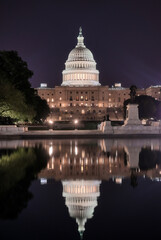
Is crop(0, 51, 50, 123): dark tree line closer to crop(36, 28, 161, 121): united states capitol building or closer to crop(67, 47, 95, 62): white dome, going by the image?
crop(36, 28, 161, 121): united states capitol building

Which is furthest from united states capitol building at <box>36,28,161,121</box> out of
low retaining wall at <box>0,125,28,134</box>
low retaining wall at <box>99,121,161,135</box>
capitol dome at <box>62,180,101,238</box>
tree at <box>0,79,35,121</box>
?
capitol dome at <box>62,180,101,238</box>

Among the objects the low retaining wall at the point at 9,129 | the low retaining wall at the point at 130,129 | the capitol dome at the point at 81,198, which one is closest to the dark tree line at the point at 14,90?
the low retaining wall at the point at 9,129

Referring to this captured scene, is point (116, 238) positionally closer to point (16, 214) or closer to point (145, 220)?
point (145, 220)

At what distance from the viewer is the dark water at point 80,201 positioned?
9.09 metres

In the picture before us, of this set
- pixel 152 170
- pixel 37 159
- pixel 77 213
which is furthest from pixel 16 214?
pixel 37 159

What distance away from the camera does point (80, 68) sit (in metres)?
165

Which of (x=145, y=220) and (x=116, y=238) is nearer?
(x=116, y=238)

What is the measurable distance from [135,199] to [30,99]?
46.4m

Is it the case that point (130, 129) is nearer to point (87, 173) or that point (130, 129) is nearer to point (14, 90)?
point (14, 90)

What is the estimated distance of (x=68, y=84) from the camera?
169m

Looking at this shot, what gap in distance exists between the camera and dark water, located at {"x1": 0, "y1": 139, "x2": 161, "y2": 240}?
29.8 feet

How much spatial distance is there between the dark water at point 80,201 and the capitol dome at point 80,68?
147661 mm

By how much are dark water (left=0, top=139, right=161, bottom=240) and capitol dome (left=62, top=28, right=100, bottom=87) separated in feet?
484

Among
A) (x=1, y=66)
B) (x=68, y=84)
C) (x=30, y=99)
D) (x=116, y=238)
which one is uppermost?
(x=68, y=84)
